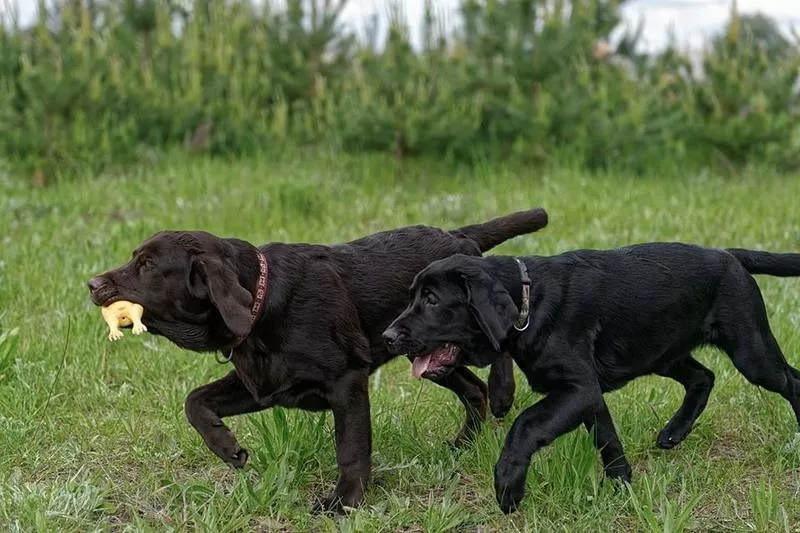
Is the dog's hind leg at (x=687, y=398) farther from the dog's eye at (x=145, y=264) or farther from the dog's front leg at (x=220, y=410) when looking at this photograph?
the dog's eye at (x=145, y=264)

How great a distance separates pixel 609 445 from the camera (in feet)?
13.3

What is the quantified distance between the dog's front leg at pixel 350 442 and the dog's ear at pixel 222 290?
48 centimetres

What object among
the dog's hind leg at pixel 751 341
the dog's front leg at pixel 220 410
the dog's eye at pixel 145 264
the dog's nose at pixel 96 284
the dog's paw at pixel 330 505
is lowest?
the dog's paw at pixel 330 505

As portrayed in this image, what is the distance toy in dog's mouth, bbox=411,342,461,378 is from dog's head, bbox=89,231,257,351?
66 centimetres

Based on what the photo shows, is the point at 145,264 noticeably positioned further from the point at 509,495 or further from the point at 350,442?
the point at 509,495

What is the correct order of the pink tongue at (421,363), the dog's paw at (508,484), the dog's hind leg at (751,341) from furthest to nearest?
the dog's hind leg at (751,341) → the pink tongue at (421,363) → the dog's paw at (508,484)

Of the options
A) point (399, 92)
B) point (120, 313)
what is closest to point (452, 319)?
point (120, 313)

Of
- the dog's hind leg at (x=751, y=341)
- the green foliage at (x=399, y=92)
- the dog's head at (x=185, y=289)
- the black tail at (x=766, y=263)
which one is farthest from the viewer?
the green foliage at (x=399, y=92)

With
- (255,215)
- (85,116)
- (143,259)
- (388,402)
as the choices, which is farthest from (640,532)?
(85,116)

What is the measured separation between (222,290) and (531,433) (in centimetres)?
124

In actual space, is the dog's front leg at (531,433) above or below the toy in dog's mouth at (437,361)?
below

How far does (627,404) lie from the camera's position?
5008 millimetres

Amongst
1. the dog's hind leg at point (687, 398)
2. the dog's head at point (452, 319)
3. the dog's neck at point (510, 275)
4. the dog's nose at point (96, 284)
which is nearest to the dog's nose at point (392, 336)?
the dog's head at point (452, 319)

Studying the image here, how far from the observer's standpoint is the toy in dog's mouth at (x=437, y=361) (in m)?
3.91
